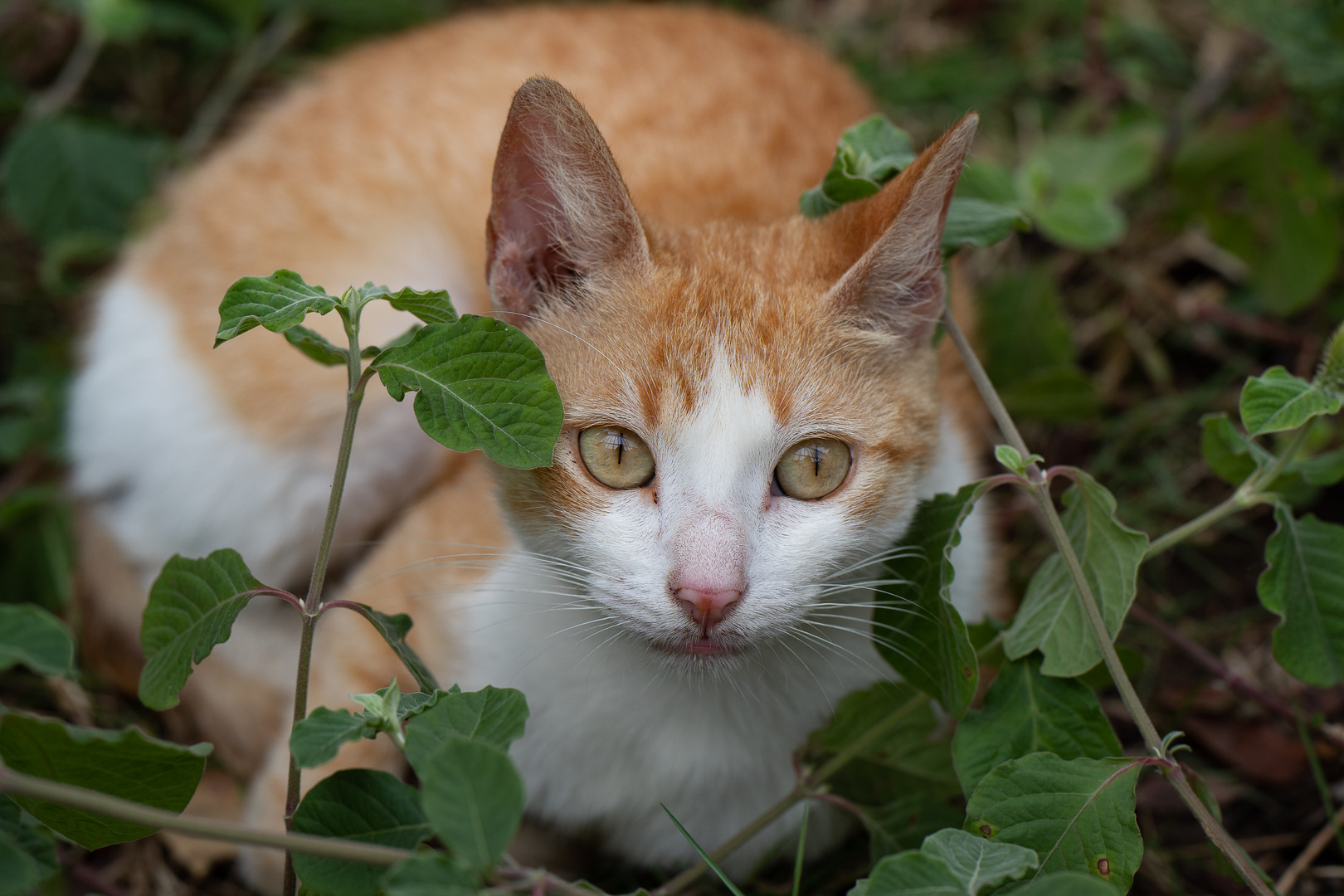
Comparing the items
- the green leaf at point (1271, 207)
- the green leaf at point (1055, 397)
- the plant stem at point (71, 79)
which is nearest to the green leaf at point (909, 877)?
the green leaf at point (1055, 397)

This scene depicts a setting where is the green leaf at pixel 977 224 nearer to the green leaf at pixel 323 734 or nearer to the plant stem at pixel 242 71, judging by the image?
the green leaf at pixel 323 734

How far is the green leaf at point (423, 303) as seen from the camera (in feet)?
4.55

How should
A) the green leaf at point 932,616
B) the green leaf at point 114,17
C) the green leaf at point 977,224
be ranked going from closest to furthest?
the green leaf at point 932,616 → the green leaf at point 977,224 → the green leaf at point 114,17

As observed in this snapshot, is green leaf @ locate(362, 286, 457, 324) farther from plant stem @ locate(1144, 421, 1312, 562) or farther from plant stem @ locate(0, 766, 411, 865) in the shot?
plant stem @ locate(1144, 421, 1312, 562)

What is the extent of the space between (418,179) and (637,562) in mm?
1501

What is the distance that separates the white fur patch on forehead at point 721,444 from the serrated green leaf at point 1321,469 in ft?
2.87

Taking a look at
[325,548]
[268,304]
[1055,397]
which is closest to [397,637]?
[325,548]

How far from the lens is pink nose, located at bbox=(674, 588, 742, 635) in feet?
4.51

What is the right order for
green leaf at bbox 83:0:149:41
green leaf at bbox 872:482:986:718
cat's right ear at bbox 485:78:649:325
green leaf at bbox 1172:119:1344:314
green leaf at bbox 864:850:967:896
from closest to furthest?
green leaf at bbox 864:850:967:896
green leaf at bbox 872:482:986:718
cat's right ear at bbox 485:78:649:325
green leaf at bbox 1172:119:1344:314
green leaf at bbox 83:0:149:41

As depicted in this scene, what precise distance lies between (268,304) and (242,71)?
A: 2.50 meters

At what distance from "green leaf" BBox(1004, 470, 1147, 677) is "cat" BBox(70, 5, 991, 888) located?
24 centimetres

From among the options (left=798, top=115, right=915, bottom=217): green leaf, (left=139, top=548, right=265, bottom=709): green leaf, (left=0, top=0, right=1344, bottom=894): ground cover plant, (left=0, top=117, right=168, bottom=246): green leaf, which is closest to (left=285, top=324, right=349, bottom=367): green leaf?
(left=0, top=0, right=1344, bottom=894): ground cover plant

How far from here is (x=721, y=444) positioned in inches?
58.6

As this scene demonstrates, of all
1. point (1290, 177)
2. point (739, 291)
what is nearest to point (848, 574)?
point (739, 291)
